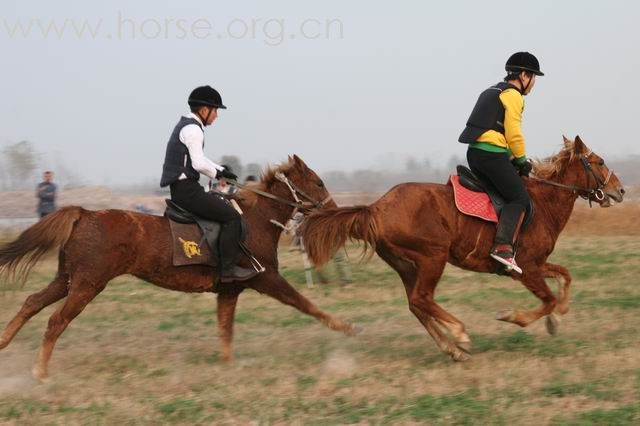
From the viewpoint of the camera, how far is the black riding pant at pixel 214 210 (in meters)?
7.34

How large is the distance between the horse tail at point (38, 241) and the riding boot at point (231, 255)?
1.27 metres

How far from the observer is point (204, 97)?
24.3 ft

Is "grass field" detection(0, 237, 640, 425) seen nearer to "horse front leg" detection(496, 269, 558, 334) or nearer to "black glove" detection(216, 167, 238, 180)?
"horse front leg" detection(496, 269, 558, 334)

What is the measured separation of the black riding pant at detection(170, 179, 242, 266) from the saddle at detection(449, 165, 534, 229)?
2.02 meters

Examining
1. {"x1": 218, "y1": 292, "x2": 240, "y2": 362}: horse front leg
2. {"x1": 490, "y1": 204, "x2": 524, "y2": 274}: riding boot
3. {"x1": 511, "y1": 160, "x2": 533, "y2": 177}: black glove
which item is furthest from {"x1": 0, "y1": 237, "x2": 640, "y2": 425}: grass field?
{"x1": 511, "y1": 160, "x2": 533, "y2": 177}: black glove

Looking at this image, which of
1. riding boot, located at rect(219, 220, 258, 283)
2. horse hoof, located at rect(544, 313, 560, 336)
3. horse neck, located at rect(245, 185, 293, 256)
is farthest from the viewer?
horse hoof, located at rect(544, 313, 560, 336)

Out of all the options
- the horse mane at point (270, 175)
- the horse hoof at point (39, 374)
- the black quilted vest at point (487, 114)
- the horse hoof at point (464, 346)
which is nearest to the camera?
the horse hoof at point (39, 374)

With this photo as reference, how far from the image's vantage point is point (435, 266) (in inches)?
288

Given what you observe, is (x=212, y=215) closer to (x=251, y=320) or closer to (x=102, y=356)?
(x=102, y=356)

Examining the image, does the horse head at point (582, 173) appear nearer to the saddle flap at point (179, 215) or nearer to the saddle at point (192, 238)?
the saddle at point (192, 238)

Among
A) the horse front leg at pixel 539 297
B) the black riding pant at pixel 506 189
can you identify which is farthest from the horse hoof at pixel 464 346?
the black riding pant at pixel 506 189

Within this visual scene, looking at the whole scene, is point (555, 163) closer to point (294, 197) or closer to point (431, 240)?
point (431, 240)

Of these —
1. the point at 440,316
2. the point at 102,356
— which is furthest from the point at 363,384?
the point at 102,356

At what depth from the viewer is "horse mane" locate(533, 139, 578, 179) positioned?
320 inches
